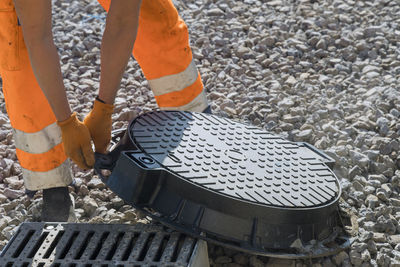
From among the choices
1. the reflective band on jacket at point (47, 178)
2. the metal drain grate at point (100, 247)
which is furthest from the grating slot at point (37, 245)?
the reflective band on jacket at point (47, 178)

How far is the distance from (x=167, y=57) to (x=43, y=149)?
76cm

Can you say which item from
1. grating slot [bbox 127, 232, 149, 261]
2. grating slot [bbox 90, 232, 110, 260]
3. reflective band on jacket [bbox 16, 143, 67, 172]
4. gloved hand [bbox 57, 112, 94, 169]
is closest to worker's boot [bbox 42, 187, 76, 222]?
reflective band on jacket [bbox 16, 143, 67, 172]

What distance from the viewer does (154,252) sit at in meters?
2.14

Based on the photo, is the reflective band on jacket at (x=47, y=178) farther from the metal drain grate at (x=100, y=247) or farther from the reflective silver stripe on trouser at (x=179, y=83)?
the reflective silver stripe on trouser at (x=179, y=83)

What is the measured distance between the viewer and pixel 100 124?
2.49 meters

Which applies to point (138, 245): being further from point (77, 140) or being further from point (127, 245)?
point (77, 140)

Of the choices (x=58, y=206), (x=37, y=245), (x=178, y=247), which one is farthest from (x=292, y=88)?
(x=37, y=245)

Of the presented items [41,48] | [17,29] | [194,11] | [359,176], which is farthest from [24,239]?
[194,11]

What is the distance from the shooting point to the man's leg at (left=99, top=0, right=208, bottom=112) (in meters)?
2.86

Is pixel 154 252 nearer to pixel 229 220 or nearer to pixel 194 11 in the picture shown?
pixel 229 220

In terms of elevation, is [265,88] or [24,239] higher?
[24,239]

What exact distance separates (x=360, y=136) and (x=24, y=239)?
71.3 inches

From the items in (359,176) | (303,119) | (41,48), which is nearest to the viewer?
(41,48)

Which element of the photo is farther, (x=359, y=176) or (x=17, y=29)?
(x=359, y=176)
